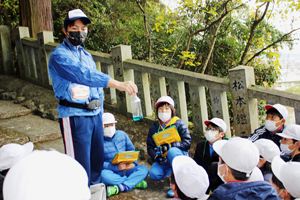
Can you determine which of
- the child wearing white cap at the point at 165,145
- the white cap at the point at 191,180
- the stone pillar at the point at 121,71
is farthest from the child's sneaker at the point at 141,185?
the stone pillar at the point at 121,71

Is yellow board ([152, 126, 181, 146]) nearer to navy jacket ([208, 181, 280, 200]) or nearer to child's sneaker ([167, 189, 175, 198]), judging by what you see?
child's sneaker ([167, 189, 175, 198])

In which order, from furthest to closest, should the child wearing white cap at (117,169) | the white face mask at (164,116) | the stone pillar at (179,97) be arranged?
1. the stone pillar at (179,97)
2. the white face mask at (164,116)
3. the child wearing white cap at (117,169)

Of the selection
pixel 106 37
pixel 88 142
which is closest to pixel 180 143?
pixel 88 142

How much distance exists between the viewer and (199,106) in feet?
16.0

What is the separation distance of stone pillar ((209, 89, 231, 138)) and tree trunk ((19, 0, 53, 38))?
5180mm

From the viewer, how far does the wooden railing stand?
4.33 meters

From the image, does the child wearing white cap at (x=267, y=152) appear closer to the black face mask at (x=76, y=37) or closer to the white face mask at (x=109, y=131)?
the white face mask at (x=109, y=131)

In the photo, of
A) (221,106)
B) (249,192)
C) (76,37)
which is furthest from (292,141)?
Answer: (76,37)

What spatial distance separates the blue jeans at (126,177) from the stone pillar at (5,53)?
5.75 m

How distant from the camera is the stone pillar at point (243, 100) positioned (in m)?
4.33

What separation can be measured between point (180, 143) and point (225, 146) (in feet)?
5.69

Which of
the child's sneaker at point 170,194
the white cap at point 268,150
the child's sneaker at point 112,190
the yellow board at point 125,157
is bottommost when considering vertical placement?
the child's sneaker at point 170,194

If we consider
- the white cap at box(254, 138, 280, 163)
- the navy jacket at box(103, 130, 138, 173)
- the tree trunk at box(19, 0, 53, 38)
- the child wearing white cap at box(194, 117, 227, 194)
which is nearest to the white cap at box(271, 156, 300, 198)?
the white cap at box(254, 138, 280, 163)

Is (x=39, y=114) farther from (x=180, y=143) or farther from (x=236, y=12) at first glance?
(x=236, y=12)
